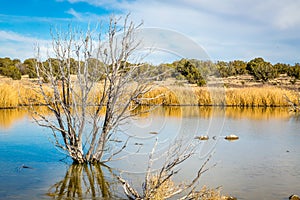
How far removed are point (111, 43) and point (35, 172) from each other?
2551 mm

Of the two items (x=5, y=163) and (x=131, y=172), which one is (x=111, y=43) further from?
(x=5, y=163)

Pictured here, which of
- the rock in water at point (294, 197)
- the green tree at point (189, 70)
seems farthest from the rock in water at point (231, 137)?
the rock in water at point (294, 197)

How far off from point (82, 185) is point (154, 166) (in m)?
1.48

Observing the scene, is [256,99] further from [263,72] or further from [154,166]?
[263,72]

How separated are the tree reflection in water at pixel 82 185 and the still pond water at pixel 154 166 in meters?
0.01

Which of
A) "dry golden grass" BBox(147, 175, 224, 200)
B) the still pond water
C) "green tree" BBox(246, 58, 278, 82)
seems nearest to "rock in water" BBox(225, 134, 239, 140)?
the still pond water

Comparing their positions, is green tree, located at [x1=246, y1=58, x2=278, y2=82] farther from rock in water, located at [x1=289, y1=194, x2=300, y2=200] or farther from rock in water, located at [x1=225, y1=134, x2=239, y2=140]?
rock in water, located at [x1=289, y1=194, x2=300, y2=200]

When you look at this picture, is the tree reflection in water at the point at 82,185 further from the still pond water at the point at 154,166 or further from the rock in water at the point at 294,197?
the rock in water at the point at 294,197

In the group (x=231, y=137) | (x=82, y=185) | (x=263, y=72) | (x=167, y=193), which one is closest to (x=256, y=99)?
(x=231, y=137)

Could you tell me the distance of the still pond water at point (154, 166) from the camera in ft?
18.3

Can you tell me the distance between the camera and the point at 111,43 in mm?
6637

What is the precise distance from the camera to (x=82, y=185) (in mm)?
5816

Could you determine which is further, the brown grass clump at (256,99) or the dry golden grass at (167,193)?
the brown grass clump at (256,99)

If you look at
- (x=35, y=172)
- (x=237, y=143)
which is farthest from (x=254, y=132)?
(x=35, y=172)
